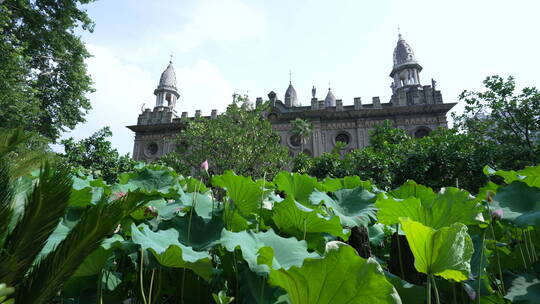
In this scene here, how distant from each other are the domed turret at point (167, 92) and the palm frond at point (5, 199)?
33277 millimetres

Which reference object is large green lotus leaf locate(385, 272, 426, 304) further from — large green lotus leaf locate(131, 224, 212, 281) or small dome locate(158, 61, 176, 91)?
small dome locate(158, 61, 176, 91)

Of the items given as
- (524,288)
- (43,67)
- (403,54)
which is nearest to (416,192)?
(524,288)

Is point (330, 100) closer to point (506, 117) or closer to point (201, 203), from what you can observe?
point (506, 117)

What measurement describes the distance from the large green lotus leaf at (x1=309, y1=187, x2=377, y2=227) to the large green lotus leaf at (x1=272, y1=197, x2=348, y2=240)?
9 centimetres

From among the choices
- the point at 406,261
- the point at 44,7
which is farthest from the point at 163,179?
the point at 44,7

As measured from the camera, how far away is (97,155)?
16984mm

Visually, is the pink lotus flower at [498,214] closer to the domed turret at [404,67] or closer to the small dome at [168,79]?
the domed turret at [404,67]

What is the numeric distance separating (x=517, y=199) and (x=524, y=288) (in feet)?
1.46

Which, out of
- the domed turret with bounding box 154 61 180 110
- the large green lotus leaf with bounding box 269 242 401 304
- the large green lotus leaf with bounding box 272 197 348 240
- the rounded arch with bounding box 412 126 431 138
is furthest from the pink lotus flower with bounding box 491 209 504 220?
the domed turret with bounding box 154 61 180 110

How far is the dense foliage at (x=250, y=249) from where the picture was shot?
0.75 m

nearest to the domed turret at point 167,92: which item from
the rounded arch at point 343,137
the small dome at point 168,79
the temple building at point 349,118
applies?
the small dome at point 168,79

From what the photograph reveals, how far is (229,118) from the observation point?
18891 millimetres

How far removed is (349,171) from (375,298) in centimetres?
1404

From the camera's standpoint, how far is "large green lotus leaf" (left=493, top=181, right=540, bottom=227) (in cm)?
111
